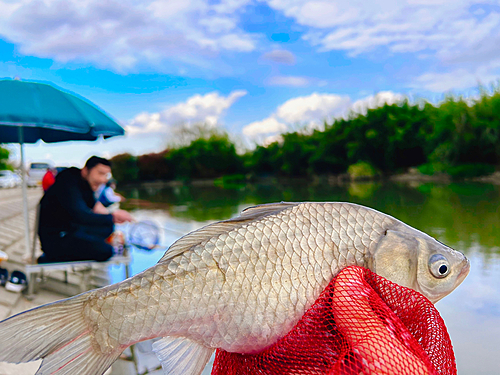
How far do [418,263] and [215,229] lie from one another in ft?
1.95

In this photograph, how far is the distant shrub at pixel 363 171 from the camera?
29594mm

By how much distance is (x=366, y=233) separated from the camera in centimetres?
115

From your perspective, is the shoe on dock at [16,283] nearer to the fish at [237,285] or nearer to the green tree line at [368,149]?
the fish at [237,285]

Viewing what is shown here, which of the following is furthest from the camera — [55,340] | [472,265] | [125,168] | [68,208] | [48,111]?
[125,168]

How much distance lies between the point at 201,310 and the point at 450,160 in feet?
83.0

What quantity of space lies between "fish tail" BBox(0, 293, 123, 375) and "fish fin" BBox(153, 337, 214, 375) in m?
0.14

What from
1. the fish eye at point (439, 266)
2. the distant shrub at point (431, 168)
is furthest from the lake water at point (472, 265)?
the distant shrub at point (431, 168)

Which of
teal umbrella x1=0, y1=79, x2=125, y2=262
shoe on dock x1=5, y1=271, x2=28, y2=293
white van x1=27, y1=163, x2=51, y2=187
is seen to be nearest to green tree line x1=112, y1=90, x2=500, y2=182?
white van x1=27, y1=163, x2=51, y2=187

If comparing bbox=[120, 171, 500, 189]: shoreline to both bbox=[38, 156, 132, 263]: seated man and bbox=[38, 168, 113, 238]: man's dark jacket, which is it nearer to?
bbox=[38, 156, 132, 263]: seated man

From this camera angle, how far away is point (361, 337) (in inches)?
39.8

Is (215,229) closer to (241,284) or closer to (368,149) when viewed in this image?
(241,284)

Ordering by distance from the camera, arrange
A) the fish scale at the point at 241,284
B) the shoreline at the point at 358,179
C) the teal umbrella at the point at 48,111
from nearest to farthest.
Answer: the fish scale at the point at 241,284
the teal umbrella at the point at 48,111
the shoreline at the point at 358,179

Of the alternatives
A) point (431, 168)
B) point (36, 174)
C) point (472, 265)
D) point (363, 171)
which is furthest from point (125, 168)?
point (472, 265)

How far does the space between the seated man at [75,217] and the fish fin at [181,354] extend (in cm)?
215
